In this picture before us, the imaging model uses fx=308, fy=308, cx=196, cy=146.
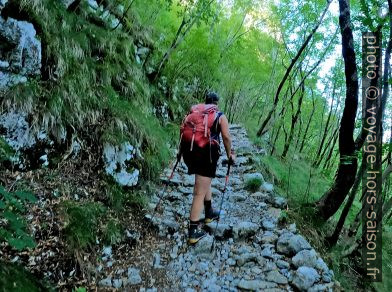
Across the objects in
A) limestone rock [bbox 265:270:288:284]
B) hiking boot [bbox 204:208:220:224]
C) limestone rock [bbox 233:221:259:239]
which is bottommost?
limestone rock [bbox 265:270:288:284]

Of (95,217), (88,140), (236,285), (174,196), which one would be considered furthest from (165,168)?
(236,285)

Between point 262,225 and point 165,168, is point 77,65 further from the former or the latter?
point 262,225

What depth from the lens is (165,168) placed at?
678 cm

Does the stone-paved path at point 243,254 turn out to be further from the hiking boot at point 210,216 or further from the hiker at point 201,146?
the hiker at point 201,146

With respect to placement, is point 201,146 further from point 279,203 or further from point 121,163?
point 279,203

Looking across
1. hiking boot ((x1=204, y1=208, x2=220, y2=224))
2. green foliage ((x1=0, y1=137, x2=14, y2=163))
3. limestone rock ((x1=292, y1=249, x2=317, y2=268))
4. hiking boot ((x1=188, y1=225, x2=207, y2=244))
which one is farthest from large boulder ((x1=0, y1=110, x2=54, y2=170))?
limestone rock ((x1=292, y1=249, x2=317, y2=268))

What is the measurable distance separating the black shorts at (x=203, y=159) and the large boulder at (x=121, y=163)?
3.75ft

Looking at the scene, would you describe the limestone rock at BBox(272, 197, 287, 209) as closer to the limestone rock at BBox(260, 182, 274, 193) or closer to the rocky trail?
the rocky trail

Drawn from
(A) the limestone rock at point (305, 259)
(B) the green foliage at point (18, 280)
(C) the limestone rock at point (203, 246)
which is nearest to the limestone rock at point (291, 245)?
(A) the limestone rock at point (305, 259)

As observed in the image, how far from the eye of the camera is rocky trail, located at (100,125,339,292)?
3.59m

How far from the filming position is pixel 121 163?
489 cm

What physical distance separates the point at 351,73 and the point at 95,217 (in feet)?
15.3

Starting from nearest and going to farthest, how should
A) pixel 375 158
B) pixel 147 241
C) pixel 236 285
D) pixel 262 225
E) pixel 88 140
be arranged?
pixel 236 285 → pixel 147 241 → pixel 88 140 → pixel 262 225 → pixel 375 158

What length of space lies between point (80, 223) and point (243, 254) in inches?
84.3
